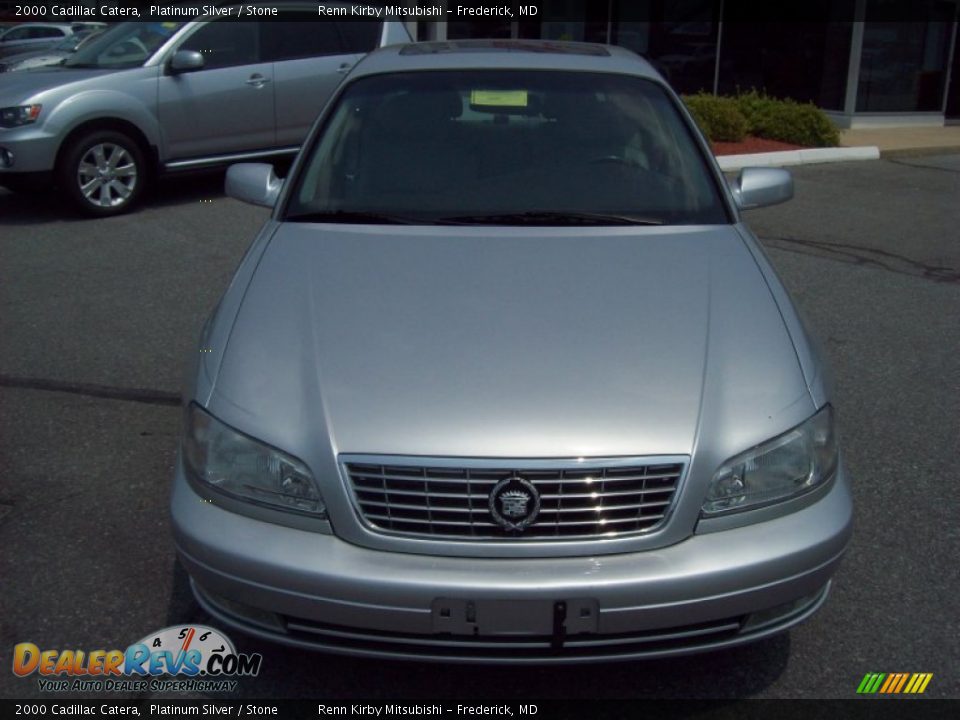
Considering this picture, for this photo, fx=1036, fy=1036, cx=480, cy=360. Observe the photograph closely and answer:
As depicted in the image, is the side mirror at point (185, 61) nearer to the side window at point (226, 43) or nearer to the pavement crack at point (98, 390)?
the side window at point (226, 43)

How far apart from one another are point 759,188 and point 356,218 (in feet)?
5.66

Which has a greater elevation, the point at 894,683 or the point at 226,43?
the point at 226,43

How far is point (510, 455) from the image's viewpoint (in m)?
2.51

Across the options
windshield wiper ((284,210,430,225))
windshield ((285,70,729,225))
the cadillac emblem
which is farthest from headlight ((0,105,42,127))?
the cadillac emblem

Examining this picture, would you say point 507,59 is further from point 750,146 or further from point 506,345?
point 750,146

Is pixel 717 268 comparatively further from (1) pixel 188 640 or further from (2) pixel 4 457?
(2) pixel 4 457

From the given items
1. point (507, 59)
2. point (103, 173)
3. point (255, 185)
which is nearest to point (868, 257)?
point (507, 59)

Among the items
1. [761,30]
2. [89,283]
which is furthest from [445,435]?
[761,30]

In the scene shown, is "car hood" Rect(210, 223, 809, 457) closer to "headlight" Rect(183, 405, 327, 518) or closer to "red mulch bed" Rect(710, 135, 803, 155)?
"headlight" Rect(183, 405, 327, 518)

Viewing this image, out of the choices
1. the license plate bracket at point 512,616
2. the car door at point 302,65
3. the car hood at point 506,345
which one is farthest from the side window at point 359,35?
the license plate bracket at point 512,616

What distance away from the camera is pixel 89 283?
6977 mm

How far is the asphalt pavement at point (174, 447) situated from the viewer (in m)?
2.97

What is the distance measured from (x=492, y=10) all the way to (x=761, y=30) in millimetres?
5084

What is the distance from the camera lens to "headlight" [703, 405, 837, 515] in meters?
2.61
